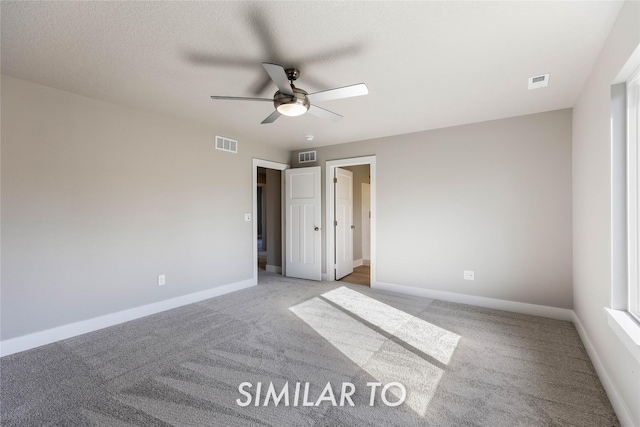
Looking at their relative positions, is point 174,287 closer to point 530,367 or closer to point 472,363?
point 472,363

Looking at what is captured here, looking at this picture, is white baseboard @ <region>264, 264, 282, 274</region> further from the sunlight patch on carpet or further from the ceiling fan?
the ceiling fan

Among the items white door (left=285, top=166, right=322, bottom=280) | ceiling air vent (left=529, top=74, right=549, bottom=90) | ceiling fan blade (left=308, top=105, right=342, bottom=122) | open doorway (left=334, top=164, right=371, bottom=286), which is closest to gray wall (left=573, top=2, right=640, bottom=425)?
ceiling air vent (left=529, top=74, right=549, bottom=90)

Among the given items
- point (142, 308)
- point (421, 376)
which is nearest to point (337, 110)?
point (421, 376)

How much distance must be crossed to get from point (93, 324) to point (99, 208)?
122 centimetres

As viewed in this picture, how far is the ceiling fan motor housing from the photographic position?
2299 millimetres

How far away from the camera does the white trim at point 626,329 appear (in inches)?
58.8

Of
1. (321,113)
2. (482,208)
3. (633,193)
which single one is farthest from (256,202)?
(633,193)

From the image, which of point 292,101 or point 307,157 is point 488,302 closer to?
point 292,101

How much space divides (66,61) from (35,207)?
4.47ft

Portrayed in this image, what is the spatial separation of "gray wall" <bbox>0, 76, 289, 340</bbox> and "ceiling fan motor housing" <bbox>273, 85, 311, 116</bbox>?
2.10 m

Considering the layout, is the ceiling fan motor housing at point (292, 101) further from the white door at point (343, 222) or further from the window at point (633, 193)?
the white door at point (343, 222)

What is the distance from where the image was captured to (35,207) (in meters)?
2.70

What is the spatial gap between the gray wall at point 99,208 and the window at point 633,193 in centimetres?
426

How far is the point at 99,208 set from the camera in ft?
10.2
